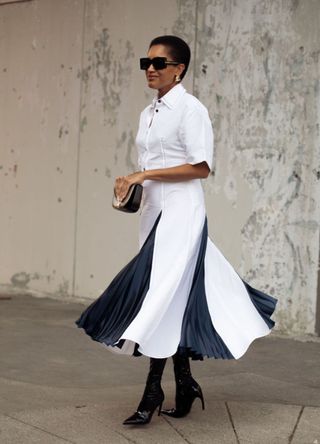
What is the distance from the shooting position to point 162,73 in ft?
15.6

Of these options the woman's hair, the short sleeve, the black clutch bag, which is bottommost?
the black clutch bag

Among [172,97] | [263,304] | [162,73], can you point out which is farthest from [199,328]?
[162,73]

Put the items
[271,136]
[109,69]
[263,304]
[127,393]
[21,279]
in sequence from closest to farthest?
[263,304]
[127,393]
[271,136]
[109,69]
[21,279]

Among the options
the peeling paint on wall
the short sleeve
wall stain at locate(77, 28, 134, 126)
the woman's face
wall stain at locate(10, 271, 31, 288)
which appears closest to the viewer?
the short sleeve

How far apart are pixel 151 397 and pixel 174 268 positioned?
2.05 feet

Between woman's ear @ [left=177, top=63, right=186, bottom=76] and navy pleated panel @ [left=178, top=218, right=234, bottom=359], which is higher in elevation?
woman's ear @ [left=177, top=63, right=186, bottom=76]

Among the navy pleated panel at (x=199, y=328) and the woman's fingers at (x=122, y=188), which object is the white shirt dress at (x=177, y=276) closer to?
the navy pleated panel at (x=199, y=328)

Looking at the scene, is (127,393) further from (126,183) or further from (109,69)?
(109,69)

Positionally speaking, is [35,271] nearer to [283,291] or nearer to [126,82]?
[126,82]

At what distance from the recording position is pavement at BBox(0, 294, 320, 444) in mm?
4645

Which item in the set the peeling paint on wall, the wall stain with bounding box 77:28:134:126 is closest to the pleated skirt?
the peeling paint on wall

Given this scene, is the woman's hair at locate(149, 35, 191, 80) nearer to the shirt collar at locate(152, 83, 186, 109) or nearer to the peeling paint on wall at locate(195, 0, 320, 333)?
the shirt collar at locate(152, 83, 186, 109)

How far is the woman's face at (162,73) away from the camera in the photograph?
15.7ft

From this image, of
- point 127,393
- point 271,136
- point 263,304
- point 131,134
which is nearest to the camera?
point 263,304
